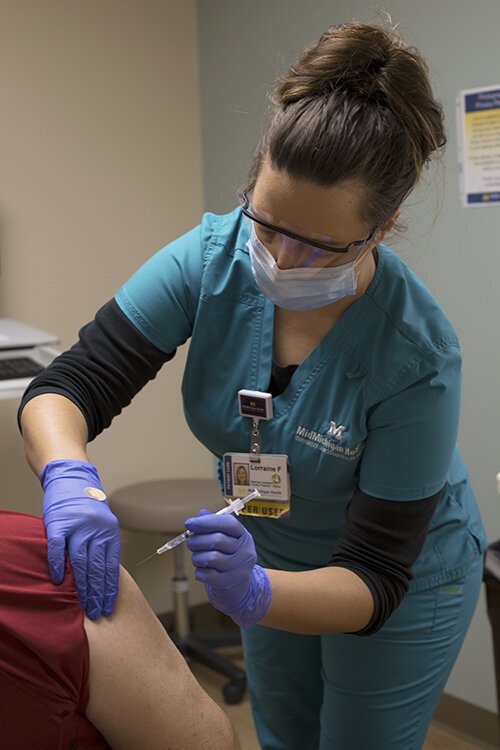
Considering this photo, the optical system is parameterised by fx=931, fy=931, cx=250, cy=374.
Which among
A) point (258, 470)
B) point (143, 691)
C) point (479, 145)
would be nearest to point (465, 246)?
point (479, 145)

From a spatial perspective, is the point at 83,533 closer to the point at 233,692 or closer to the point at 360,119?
the point at 360,119

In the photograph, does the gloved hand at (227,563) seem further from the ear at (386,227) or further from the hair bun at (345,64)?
the hair bun at (345,64)

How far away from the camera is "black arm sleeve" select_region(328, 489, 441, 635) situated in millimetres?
1319

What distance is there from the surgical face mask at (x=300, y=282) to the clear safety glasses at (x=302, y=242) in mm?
18

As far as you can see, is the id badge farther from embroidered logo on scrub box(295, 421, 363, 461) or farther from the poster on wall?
the poster on wall

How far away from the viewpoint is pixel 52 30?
9.77 feet

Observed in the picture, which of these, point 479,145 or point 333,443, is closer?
point 333,443

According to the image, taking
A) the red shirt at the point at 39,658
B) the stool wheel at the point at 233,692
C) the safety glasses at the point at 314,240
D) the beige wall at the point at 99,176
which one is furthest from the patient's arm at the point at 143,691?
the beige wall at the point at 99,176

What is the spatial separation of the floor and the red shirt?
1500 mm

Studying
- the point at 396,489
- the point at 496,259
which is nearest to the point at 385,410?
the point at 396,489

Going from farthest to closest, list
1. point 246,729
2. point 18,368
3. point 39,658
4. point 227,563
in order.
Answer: point 246,729 < point 18,368 < point 227,563 < point 39,658

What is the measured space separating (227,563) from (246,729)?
1764 mm

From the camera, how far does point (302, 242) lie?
48.4 inches

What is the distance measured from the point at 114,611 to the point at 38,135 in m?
2.19
